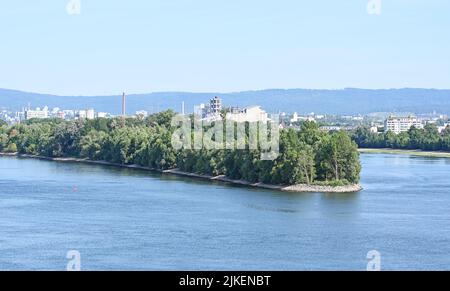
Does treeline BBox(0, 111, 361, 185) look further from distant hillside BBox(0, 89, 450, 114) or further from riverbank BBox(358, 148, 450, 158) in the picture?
distant hillside BBox(0, 89, 450, 114)

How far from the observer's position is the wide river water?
6145 mm

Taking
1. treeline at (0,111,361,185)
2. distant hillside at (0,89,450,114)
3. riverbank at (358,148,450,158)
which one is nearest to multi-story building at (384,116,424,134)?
riverbank at (358,148,450,158)

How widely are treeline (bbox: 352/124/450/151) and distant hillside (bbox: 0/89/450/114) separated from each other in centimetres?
3515

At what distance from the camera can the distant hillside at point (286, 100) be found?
69.1m

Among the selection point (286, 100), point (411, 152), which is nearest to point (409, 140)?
point (411, 152)

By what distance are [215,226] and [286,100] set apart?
68160 millimetres

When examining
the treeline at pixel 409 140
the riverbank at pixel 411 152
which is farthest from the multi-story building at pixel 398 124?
the riverbank at pixel 411 152

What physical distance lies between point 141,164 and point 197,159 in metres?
3.04

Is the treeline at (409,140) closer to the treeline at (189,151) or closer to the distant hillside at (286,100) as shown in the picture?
the treeline at (189,151)

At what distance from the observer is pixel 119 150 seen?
758 inches

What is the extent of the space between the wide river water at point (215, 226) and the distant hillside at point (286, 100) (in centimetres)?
5226

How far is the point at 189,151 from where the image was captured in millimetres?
16094
